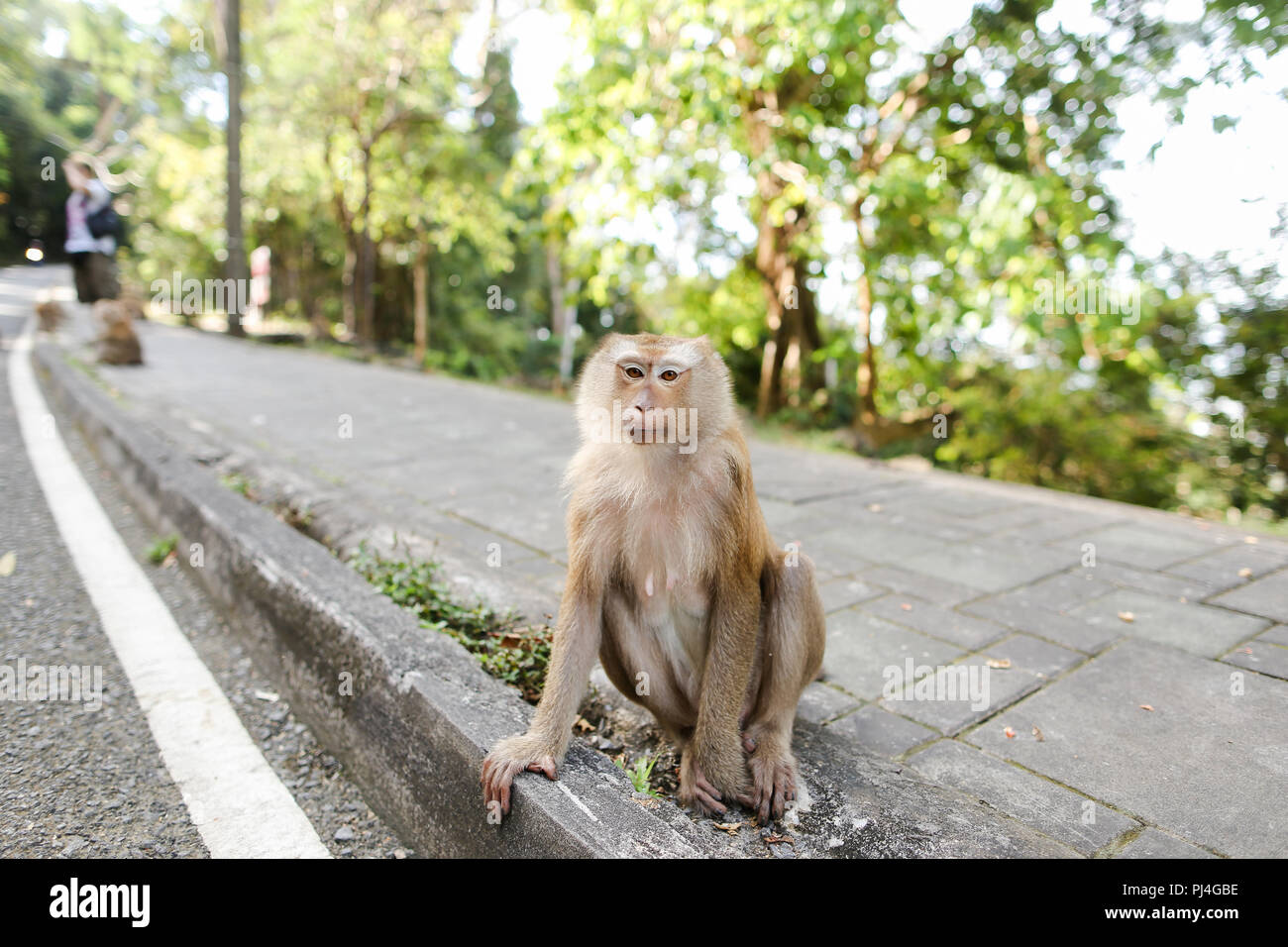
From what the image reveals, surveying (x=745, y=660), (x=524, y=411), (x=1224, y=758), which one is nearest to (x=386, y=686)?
(x=745, y=660)

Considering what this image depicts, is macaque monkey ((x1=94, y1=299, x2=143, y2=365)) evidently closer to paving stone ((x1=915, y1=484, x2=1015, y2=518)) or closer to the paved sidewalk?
the paved sidewalk

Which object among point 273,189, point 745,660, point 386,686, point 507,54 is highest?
point 507,54

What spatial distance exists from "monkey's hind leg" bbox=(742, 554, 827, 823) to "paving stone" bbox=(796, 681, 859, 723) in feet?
1.00

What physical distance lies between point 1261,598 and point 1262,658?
838 mm

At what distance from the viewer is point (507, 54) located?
61.3 ft

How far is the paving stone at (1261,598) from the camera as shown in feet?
11.6

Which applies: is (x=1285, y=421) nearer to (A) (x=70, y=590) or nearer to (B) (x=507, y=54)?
(A) (x=70, y=590)

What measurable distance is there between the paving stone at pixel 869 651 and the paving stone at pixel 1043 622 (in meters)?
0.42

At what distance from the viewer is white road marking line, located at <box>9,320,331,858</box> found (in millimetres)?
2102

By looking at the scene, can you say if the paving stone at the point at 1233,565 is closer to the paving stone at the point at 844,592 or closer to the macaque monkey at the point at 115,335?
the paving stone at the point at 844,592

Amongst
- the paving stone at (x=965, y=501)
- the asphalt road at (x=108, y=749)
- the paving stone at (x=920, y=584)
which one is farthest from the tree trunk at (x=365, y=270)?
the paving stone at (x=920, y=584)

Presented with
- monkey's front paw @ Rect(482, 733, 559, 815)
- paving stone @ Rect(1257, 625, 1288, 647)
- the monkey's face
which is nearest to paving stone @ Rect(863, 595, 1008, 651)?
paving stone @ Rect(1257, 625, 1288, 647)

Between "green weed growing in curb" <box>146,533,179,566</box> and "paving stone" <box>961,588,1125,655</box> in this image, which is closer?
"paving stone" <box>961,588,1125,655</box>
